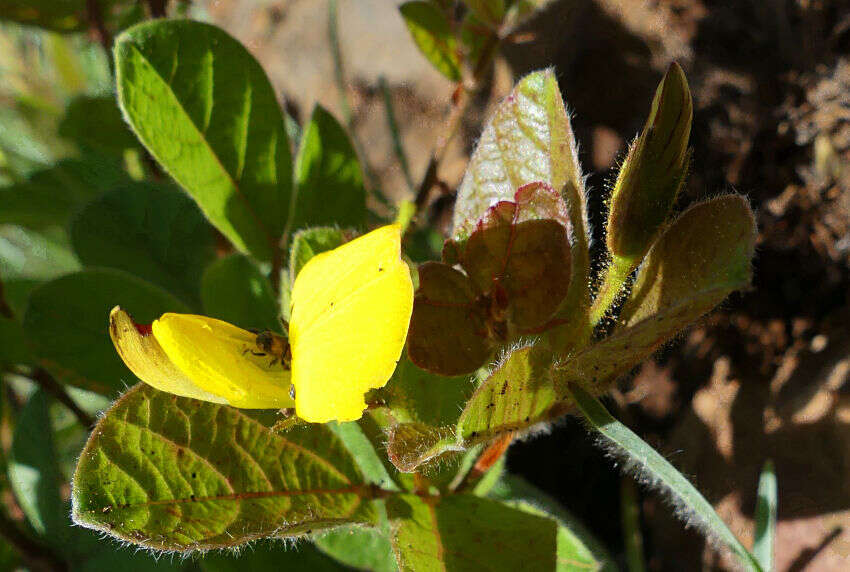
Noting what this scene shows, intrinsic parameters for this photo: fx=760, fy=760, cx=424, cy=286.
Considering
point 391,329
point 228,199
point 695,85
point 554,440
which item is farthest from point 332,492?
point 695,85

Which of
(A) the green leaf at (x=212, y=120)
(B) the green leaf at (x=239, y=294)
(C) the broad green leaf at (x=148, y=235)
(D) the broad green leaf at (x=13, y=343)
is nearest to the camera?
(A) the green leaf at (x=212, y=120)

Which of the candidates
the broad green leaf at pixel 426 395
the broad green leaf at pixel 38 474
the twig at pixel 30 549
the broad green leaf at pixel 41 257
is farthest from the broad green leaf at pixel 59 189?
the broad green leaf at pixel 426 395

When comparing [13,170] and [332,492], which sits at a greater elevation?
[332,492]

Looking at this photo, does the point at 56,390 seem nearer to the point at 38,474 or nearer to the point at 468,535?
the point at 38,474

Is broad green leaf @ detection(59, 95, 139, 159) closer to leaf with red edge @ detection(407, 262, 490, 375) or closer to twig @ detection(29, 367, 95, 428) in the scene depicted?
twig @ detection(29, 367, 95, 428)

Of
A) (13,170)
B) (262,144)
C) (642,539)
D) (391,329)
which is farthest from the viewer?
(13,170)

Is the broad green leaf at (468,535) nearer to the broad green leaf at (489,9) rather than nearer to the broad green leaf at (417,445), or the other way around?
the broad green leaf at (417,445)

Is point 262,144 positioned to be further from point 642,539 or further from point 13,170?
point 642,539
